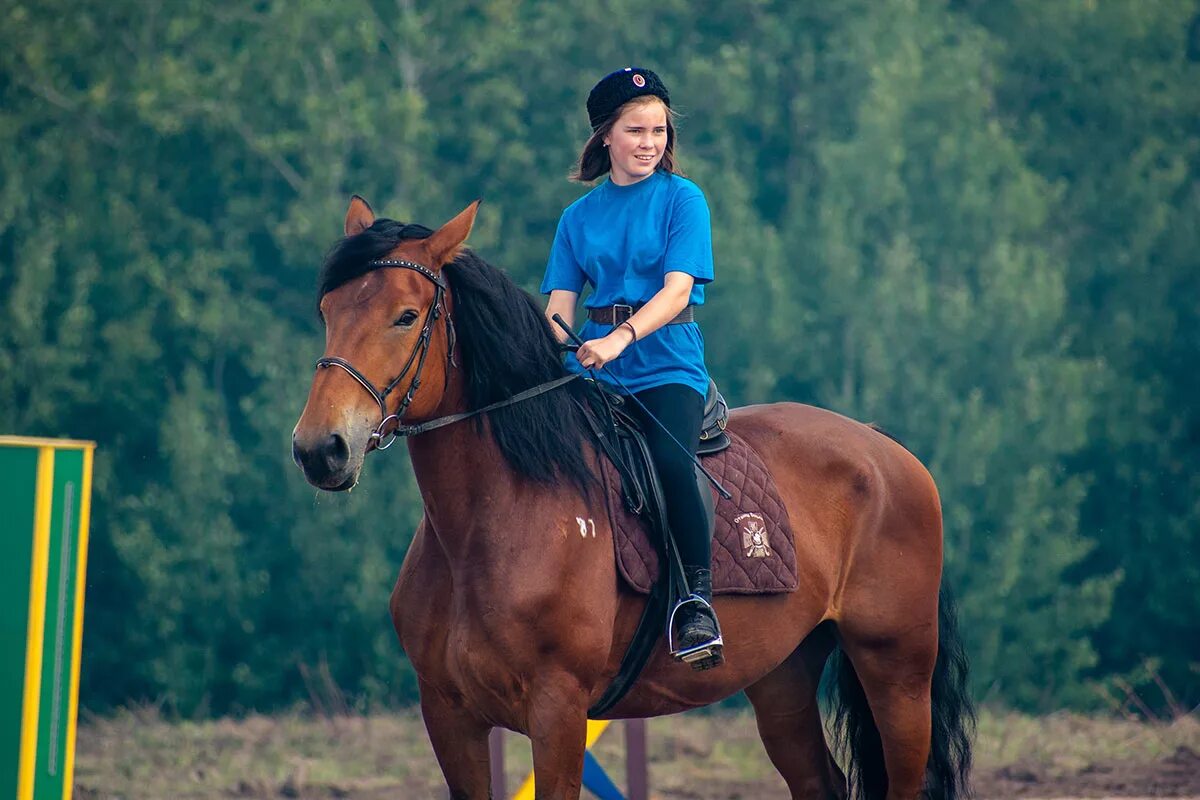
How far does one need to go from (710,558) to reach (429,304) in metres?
1.27

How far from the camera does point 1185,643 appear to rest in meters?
15.6

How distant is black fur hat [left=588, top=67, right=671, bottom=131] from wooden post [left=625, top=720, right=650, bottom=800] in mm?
3980

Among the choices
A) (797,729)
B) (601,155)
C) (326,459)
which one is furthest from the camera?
(797,729)

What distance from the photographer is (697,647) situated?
438 centimetres

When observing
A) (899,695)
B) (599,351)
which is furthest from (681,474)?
(899,695)

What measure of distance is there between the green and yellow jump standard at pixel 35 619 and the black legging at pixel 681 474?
2.38 metres

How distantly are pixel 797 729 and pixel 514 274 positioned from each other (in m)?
11.6

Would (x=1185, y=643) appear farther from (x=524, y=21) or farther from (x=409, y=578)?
(x=409, y=578)

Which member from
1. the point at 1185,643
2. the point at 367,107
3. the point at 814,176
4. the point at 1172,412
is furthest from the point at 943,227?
the point at 367,107

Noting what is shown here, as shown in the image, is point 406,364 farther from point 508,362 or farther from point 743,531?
point 743,531

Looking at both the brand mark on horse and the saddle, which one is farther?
the saddle

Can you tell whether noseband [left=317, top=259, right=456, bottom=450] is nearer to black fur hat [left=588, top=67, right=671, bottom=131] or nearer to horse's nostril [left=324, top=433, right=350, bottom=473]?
horse's nostril [left=324, top=433, right=350, bottom=473]

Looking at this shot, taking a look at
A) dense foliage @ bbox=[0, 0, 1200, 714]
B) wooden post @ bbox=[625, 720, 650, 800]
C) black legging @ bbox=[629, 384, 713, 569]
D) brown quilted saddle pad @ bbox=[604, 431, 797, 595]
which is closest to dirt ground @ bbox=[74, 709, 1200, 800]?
wooden post @ bbox=[625, 720, 650, 800]

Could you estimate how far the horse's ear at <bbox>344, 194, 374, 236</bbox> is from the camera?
434 cm
